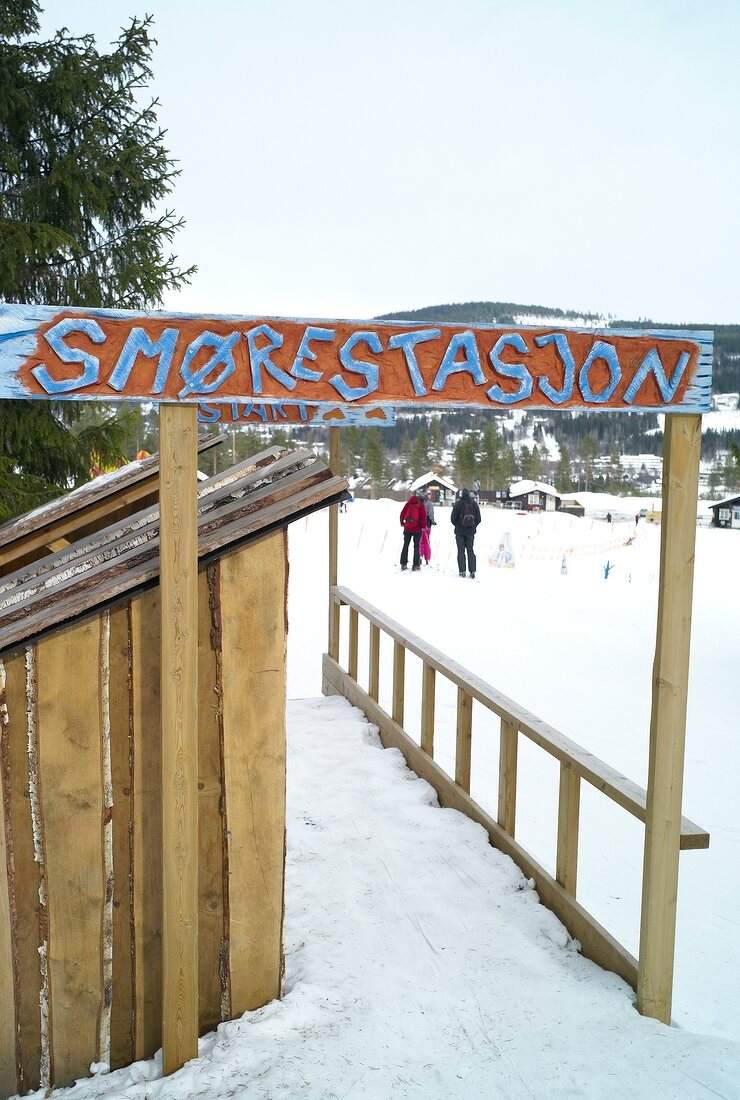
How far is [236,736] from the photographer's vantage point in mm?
2650

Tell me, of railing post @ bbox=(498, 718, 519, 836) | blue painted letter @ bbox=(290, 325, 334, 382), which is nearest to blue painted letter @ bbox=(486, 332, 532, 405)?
blue painted letter @ bbox=(290, 325, 334, 382)

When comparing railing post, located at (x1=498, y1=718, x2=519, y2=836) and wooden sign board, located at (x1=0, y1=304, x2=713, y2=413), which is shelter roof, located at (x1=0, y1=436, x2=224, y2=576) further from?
railing post, located at (x1=498, y1=718, x2=519, y2=836)

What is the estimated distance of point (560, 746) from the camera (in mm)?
3309

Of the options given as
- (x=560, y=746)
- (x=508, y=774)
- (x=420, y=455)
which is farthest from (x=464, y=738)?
(x=420, y=455)

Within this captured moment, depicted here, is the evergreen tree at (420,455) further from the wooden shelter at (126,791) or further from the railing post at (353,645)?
the wooden shelter at (126,791)

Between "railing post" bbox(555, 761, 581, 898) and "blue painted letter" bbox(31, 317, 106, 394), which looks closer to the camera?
"blue painted letter" bbox(31, 317, 106, 394)

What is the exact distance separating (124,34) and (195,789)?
338 inches

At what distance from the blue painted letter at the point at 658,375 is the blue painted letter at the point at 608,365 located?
0.05 m

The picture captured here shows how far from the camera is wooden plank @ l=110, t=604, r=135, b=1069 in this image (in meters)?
2.55

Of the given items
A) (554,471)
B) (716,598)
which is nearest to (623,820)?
(716,598)

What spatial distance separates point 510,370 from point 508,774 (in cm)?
194

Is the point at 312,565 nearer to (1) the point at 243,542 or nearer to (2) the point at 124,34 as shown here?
(2) the point at 124,34

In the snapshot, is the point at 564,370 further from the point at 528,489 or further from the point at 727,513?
the point at 528,489

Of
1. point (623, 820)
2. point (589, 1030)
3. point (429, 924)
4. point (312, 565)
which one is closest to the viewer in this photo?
point (589, 1030)
